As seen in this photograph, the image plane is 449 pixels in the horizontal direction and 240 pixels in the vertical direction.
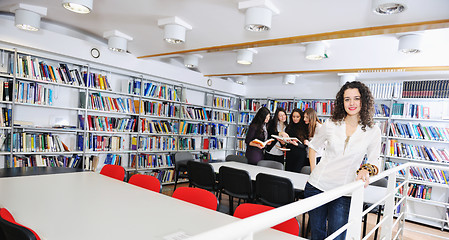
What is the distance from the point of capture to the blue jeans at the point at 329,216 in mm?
1634

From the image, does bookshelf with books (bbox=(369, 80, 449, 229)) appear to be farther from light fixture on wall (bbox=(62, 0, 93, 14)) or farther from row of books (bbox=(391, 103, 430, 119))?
light fixture on wall (bbox=(62, 0, 93, 14))

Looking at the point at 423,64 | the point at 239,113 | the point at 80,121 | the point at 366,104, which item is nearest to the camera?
the point at 366,104

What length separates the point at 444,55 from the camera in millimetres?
3777

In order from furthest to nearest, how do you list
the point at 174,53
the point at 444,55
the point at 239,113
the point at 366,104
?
the point at 239,113 → the point at 174,53 → the point at 444,55 → the point at 366,104

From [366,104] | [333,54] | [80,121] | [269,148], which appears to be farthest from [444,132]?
[80,121]

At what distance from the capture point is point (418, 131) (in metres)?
4.77

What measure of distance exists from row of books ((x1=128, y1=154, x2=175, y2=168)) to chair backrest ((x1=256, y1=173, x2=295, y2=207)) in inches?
116

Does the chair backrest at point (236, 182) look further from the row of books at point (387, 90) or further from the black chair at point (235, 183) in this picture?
the row of books at point (387, 90)

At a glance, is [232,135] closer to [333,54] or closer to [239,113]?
[239,113]

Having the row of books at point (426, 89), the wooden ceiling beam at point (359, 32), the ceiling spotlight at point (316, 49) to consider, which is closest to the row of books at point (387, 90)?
the row of books at point (426, 89)

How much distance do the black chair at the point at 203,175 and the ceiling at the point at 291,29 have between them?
1782mm

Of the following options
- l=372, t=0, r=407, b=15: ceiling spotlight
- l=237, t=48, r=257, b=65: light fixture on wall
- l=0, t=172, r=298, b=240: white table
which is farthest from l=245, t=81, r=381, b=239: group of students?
l=237, t=48, r=257, b=65: light fixture on wall

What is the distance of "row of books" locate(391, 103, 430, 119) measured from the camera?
4758 mm

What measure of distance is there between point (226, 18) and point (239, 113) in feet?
15.0
